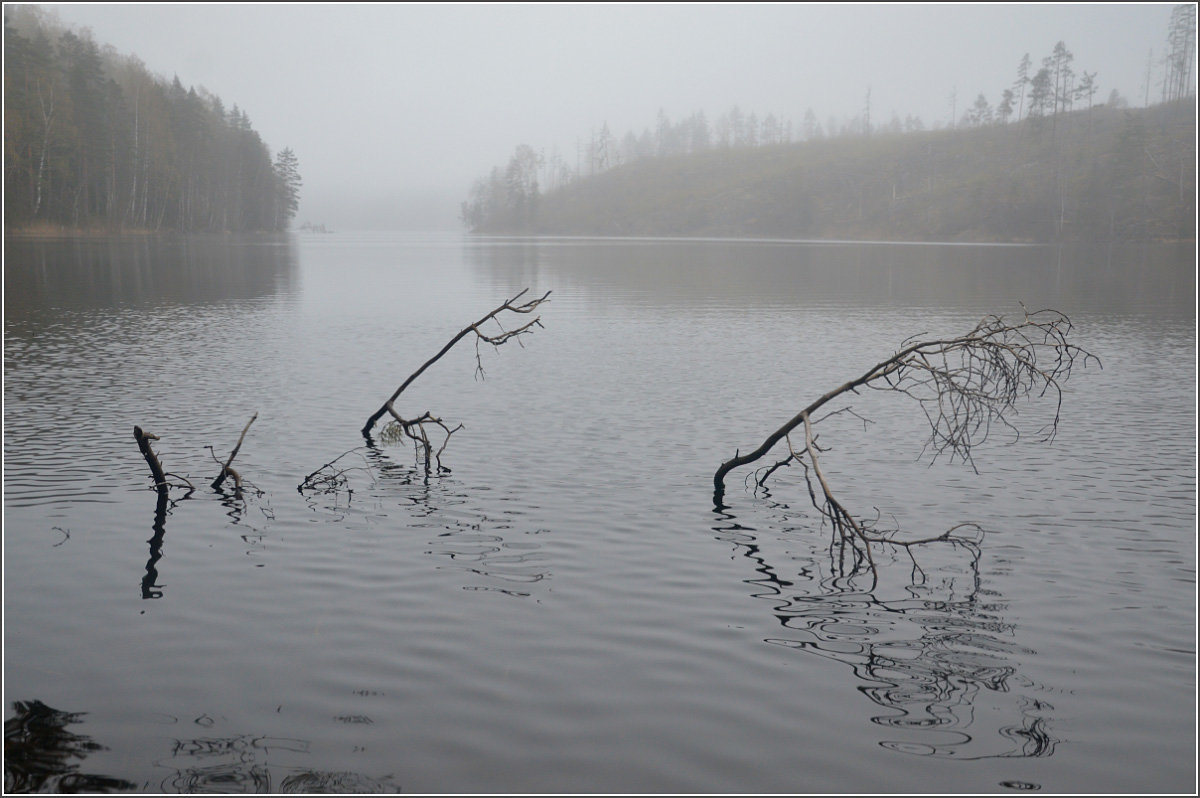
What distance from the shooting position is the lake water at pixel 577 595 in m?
8.08

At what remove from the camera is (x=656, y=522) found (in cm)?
1455

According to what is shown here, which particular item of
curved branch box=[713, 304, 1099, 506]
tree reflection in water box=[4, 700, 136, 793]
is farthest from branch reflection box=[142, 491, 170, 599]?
curved branch box=[713, 304, 1099, 506]

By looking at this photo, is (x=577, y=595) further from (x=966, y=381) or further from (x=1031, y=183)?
(x=1031, y=183)

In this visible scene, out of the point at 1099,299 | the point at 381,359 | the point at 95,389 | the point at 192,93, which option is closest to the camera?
the point at 95,389

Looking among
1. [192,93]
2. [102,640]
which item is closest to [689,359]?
[102,640]

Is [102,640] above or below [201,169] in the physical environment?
below

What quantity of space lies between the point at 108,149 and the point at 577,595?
325ft

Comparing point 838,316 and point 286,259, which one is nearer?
point 838,316

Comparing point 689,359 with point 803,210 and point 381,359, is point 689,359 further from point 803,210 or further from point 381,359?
point 803,210

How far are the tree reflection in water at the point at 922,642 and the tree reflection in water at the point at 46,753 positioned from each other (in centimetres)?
647

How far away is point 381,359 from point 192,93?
116 meters

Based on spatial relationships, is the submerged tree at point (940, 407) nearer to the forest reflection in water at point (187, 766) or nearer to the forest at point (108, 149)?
the forest reflection in water at point (187, 766)

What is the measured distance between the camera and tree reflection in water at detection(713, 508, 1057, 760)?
Result: 336 inches

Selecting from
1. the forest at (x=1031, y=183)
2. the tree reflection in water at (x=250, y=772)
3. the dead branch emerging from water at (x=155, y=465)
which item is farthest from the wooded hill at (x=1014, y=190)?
the tree reflection in water at (x=250, y=772)
